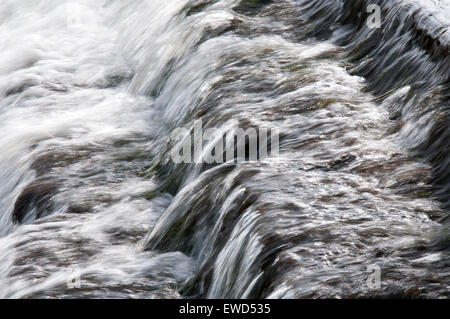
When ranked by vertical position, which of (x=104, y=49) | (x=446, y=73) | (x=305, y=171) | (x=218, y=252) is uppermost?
(x=446, y=73)

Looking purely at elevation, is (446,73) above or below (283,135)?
above

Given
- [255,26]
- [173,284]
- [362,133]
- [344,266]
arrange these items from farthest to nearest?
[255,26], [362,133], [173,284], [344,266]

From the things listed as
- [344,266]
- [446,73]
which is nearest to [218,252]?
[344,266]

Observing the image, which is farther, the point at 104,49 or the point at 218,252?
the point at 104,49

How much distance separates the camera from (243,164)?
5.07m

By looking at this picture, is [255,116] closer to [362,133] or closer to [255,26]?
[362,133]

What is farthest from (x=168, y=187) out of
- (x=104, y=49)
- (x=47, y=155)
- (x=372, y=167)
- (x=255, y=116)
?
(x=104, y=49)

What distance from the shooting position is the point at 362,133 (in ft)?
16.9

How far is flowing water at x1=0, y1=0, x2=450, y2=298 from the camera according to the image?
159 inches

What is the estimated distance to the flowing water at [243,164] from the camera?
4.04m

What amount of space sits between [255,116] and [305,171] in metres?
1.08

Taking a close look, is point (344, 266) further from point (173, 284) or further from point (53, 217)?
point (53, 217)

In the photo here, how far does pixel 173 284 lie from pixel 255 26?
3746 mm
